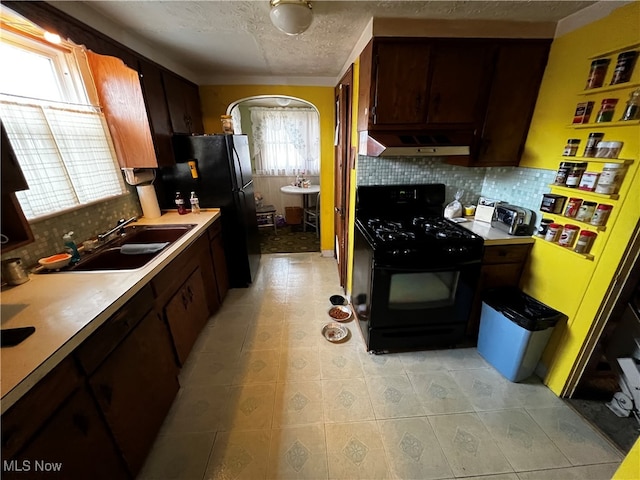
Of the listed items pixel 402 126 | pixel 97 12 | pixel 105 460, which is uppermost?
pixel 97 12

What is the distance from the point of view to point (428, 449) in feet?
4.34

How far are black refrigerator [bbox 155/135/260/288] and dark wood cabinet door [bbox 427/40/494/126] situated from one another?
5.81 ft

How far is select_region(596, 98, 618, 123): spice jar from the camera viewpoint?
127cm

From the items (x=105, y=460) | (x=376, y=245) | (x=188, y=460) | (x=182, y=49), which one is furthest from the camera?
(x=182, y=49)

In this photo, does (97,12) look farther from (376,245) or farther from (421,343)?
(421,343)

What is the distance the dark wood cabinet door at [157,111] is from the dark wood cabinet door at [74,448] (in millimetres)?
1744

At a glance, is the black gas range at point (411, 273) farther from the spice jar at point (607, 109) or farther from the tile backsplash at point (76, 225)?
the tile backsplash at point (76, 225)

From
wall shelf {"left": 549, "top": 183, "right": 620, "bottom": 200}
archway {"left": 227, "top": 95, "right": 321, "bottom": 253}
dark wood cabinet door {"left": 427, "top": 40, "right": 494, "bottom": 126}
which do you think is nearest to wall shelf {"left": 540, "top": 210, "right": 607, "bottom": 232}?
wall shelf {"left": 549, "top": 183, "right": 620, "bottom": 200}

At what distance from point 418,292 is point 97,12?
269cm

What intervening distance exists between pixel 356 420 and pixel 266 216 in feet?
12.3

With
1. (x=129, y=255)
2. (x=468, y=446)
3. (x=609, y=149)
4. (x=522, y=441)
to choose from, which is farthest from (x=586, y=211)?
(x=129, y=255)

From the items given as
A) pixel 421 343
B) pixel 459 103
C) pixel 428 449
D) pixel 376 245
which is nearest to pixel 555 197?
pixel 459 103

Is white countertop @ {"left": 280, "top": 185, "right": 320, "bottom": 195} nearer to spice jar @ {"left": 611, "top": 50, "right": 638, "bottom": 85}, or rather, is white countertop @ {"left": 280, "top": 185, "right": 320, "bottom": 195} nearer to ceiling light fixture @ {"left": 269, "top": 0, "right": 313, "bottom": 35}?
ceiling light fixture @ {"left": 269, "top": 0, "right": 313, "bottom": 35}

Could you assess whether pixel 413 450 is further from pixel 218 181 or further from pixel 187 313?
pixel 218 181
